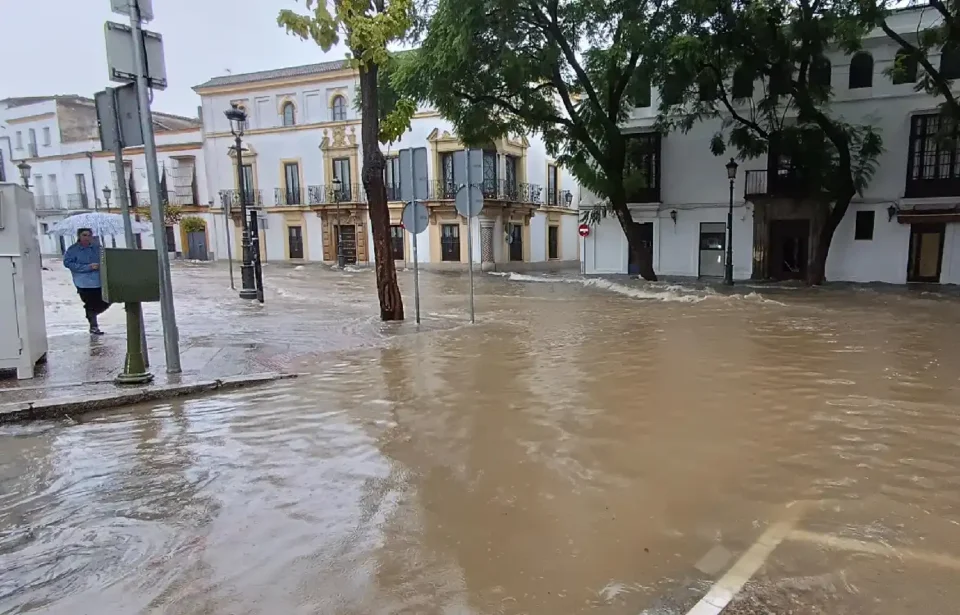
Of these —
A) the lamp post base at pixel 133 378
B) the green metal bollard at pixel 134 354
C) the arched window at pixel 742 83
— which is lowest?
the lamp post base at pixel 133 378

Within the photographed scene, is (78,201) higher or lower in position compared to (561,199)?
higher

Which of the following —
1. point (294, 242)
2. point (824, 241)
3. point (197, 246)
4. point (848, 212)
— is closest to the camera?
point (824, 241)

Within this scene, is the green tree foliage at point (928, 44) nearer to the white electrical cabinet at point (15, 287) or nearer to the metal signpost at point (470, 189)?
the metal signpost at point (470, 189)

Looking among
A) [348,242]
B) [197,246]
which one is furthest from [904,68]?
[197,246]

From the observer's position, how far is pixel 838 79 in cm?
2128

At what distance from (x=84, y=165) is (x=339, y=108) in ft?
69.8

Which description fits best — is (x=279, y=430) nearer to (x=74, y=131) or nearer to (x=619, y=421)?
(x=619, y=421)

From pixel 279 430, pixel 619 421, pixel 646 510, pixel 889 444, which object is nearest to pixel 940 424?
pixel 889 444

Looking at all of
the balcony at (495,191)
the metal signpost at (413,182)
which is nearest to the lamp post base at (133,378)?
the metal signpost at (413,182)

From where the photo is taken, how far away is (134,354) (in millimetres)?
6375

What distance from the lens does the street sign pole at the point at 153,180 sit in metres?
6.36

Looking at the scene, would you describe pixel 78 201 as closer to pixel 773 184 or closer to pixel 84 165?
pixel 84 165

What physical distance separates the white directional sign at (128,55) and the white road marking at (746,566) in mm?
6770

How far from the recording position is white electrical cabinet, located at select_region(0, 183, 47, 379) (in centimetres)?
635
